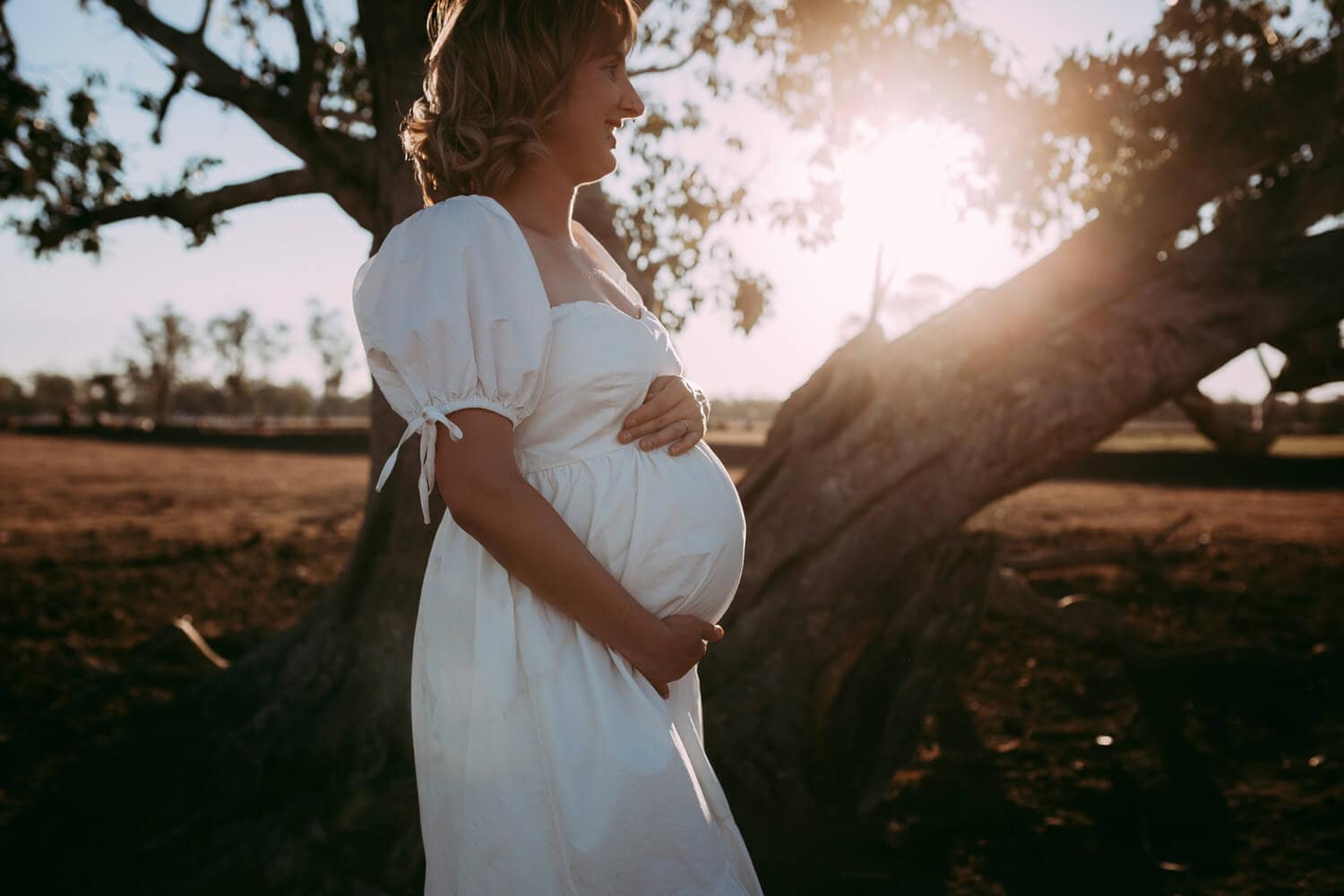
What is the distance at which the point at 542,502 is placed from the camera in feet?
4.16

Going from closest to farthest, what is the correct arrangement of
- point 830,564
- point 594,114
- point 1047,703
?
point 594,114 → point 830,564 → point 1047,703

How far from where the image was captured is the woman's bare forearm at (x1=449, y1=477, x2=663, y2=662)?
4.07 feet

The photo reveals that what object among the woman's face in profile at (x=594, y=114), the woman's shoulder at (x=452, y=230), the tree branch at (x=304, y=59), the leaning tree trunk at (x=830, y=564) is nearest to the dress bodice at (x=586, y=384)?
the woman's shoulder at (x=452, y=230)

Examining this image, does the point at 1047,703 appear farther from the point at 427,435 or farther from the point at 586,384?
the point at 427,435

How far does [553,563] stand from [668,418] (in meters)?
0.34

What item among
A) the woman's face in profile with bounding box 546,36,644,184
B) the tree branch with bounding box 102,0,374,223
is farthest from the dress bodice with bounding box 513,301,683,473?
the tree branch with bounding box 102,0,374,223

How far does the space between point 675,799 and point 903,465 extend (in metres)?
2.67

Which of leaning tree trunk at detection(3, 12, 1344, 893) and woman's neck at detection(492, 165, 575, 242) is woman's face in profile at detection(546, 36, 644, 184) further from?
leaning tree trunk at detection(3, 12, 1344, 893)

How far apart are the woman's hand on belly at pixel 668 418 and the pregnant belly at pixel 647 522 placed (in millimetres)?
23

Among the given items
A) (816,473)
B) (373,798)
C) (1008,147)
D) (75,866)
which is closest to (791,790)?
(816,473)

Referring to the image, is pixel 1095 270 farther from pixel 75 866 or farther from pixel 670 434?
pixel 75 866

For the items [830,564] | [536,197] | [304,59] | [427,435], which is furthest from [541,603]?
[304,59]

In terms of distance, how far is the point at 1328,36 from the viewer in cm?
452

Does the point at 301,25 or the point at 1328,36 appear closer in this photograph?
the point at 301,25
